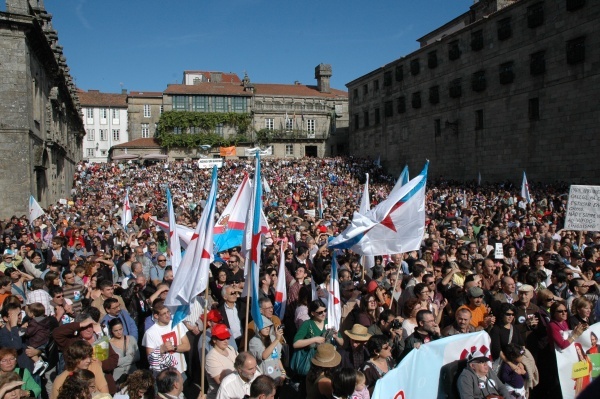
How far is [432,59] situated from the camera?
127ft

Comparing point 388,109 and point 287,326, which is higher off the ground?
point 388,109

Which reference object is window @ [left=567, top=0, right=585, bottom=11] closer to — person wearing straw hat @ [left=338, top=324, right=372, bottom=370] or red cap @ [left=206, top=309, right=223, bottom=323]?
person wearing straw hat @ [left=338, top=324, right=372, bottom=370]

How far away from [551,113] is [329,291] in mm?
25650

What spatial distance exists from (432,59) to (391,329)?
3516cm

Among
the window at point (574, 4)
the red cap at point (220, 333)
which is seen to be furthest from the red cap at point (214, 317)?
the window at point (574, 4)

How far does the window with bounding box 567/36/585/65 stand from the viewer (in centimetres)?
2642

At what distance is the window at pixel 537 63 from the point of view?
28922mm

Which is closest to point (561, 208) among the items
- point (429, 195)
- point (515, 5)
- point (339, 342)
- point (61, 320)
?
point (429, 195)

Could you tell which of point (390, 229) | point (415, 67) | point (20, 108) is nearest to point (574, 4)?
point (415, 67)

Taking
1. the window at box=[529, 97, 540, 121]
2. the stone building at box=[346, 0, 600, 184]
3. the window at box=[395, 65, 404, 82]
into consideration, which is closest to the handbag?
the stone building at box=[346, 0, 600, 184]

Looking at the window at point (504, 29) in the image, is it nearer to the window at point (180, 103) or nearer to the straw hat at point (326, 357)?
the straw hat at point (326, 357)

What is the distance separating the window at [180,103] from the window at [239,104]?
18.6ft

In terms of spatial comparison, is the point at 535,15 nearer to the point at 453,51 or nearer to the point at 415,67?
the point at 453,51

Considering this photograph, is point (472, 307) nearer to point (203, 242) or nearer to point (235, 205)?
point (203, 242)
